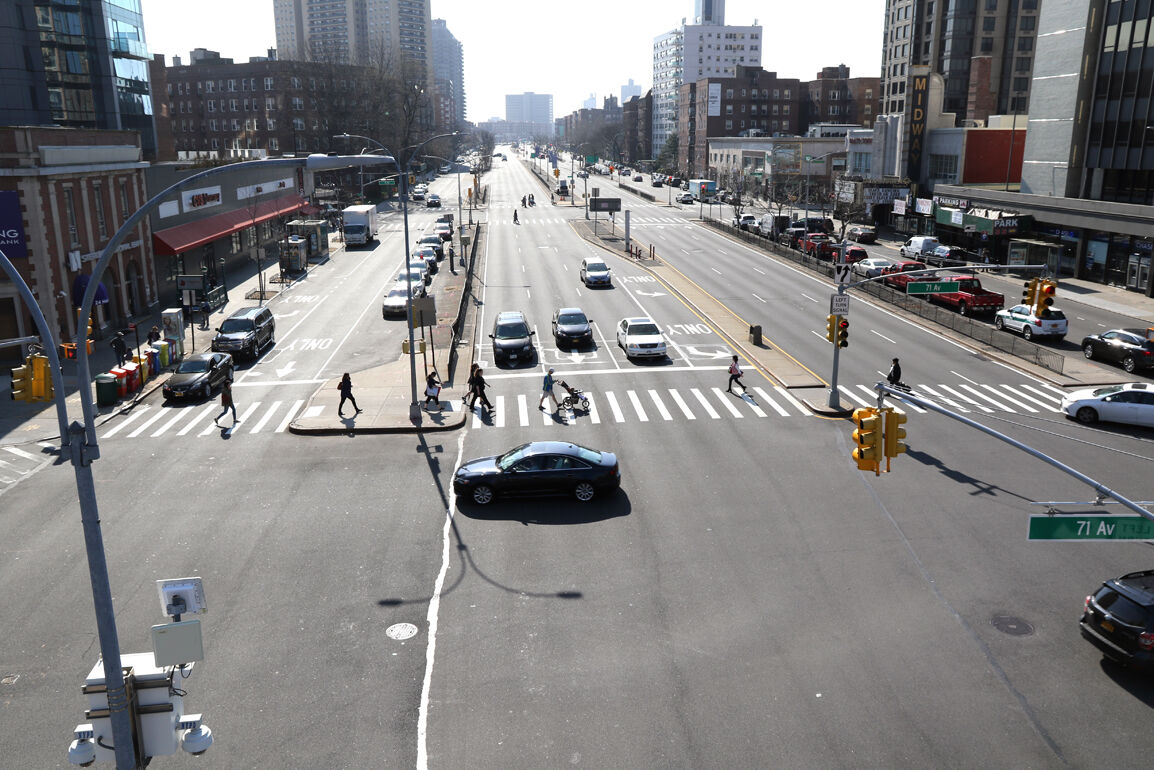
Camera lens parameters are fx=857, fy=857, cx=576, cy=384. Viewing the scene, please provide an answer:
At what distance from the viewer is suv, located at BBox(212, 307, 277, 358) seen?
3781cm

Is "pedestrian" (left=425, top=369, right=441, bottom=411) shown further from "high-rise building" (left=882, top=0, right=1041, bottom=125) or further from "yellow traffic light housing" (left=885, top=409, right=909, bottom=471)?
"high-rise building" (left=882, top=0, right=1041, bottom=125)

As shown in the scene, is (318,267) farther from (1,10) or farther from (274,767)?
(274,767)

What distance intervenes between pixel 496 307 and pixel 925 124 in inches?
2185

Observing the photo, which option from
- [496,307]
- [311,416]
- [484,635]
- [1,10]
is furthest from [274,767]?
[1,10]

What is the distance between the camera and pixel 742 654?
1482 centimetres

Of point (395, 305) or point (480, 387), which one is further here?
point (395, 305)

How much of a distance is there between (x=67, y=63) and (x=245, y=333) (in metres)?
45.6

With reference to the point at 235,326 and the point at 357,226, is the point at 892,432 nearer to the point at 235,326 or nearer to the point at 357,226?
the point at 235,326

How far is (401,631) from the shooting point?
15.6 m

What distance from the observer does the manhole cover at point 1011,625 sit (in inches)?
610

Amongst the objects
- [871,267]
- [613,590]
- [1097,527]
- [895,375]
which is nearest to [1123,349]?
[895,375]

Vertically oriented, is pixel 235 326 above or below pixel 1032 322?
above

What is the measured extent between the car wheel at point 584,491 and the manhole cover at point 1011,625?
9.60 metres

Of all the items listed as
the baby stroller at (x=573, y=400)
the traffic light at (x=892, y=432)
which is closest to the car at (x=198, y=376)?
the baby stroller at (x=573, y=400)
